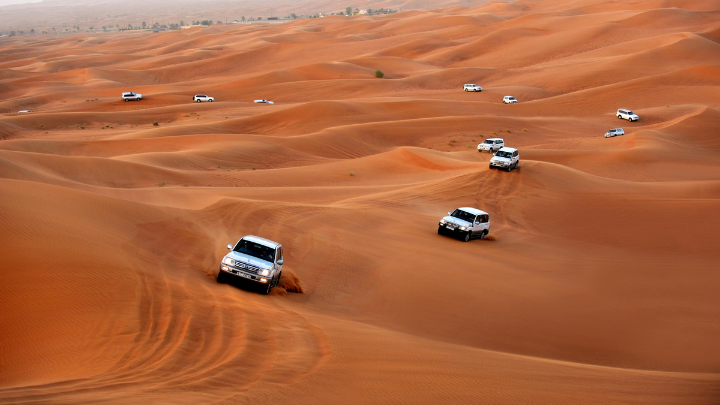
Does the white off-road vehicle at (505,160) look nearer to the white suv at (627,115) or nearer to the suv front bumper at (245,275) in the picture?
the suv front bumper at (245,275)

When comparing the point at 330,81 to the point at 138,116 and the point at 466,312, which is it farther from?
the point at 466,312

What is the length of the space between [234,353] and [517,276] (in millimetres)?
9615

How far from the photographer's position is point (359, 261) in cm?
1644

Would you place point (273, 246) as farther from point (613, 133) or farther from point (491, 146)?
point (613, 133)

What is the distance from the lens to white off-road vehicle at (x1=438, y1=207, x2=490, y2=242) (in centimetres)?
1956

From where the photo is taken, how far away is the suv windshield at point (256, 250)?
42.4 ft

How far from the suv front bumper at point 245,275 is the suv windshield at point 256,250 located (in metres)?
0.56

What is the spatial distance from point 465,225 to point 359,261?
4.66 meters

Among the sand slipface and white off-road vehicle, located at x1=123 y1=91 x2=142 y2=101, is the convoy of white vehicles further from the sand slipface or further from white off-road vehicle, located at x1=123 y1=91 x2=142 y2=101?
white off-road vehicle, located at x1=123 y1=91 x2=142 y2=101

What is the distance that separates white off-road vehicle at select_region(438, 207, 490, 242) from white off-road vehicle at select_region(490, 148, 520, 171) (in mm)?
8294

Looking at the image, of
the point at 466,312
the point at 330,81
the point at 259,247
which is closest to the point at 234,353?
the point at 259,247

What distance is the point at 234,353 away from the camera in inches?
347

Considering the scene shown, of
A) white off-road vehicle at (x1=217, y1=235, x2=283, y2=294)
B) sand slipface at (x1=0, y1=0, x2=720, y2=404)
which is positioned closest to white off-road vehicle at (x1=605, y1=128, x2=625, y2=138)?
sand slipface at (x1=0, y1=0, x2=720, y2=404)

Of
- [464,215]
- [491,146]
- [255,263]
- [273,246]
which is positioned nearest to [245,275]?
[255,263]
